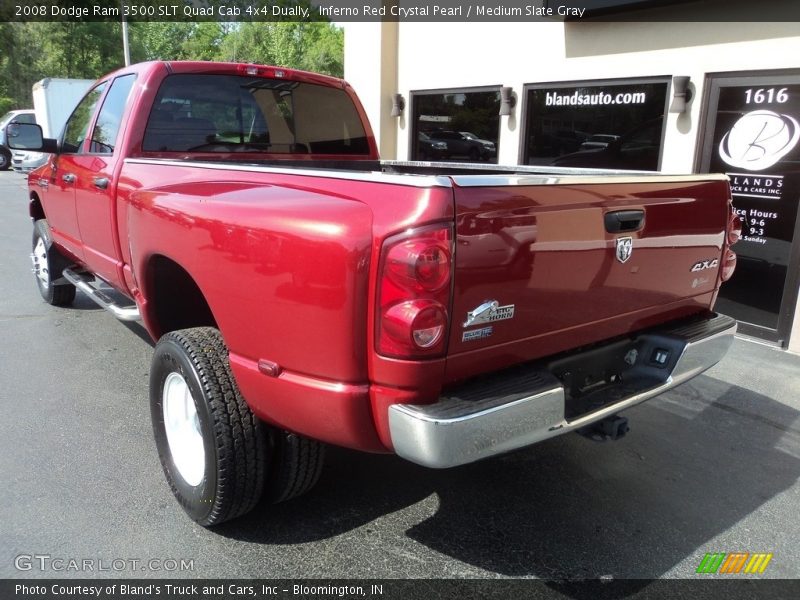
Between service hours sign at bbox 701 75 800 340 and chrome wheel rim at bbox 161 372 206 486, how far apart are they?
5140mm

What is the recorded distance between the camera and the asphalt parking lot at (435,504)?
2.65 m

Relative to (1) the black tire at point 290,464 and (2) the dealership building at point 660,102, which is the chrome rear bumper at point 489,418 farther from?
(2) the dealership building at point 660,102

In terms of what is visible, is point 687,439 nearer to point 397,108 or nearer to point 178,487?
point 178,487

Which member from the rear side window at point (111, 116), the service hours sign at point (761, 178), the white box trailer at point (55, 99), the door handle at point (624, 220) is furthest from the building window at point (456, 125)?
the white box trailer at point (55, 99)

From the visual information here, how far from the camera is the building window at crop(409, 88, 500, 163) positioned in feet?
27.6

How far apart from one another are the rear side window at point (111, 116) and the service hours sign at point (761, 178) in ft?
16.6

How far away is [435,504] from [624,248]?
4.86 feet

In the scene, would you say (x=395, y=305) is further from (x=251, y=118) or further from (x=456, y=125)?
(x=456, y=125)

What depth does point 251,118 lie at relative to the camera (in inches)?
169

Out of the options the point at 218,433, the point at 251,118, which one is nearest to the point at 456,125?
the point at 251,118

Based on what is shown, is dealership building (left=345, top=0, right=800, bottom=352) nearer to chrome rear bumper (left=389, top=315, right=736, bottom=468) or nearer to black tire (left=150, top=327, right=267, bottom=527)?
chrome rear bumper (left=389, top=315, right=736, bottom=468)

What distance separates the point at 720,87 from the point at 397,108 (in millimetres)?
4916

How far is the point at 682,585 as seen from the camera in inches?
101

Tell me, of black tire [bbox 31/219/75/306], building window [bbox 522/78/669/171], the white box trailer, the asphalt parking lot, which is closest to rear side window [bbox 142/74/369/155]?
the asphalt parking lot
